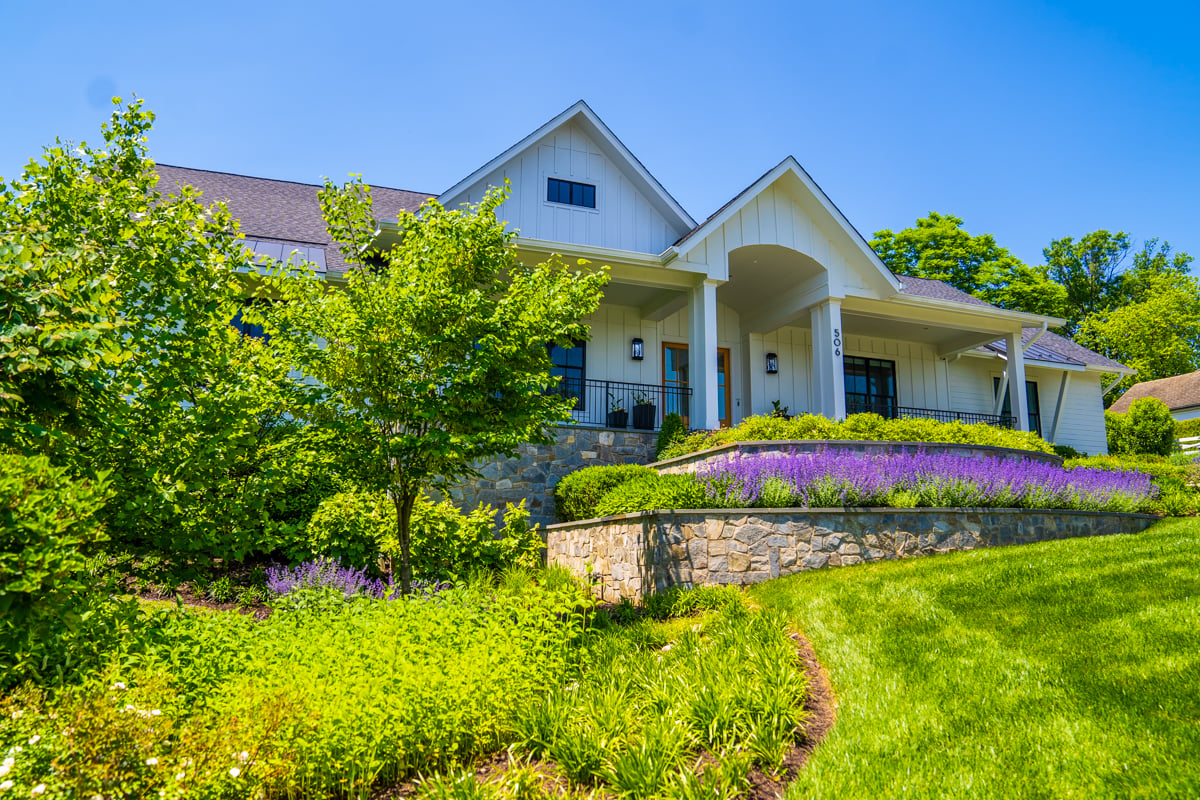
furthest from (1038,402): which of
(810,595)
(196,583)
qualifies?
(196,583)

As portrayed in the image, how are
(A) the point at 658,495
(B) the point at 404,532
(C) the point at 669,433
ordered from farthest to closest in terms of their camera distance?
(C) the point at 669,433 < (A) the point at 658,495 < (B) the point at 404,532

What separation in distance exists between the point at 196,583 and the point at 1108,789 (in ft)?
17.4

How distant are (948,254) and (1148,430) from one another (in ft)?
49.7

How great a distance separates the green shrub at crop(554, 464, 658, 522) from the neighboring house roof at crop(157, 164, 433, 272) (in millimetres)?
5637

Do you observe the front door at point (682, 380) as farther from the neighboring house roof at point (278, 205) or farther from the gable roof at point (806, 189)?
the neighboring house roof at point (278, 205)

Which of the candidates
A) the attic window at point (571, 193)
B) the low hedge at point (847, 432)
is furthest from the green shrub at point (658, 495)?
the attic window at point (571, 193)

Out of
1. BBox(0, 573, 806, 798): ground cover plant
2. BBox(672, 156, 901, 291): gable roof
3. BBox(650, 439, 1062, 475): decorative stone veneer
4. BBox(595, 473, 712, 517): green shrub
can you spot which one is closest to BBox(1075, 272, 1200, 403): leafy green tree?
BBox(672, 156, 901, 291): gable roof

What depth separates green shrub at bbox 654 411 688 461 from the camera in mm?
11172

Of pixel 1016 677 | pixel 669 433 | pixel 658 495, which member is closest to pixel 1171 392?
pixel 669 433

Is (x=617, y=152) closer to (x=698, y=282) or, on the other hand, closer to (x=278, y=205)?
(x=698, y=282)

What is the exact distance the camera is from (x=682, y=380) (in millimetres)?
14172

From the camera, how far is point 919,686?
156 inches

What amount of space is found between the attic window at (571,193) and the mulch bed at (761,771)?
10229 mm

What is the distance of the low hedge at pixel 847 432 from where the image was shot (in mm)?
9430
